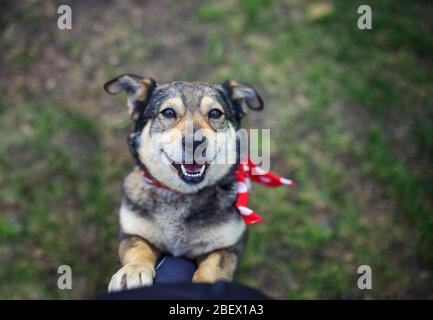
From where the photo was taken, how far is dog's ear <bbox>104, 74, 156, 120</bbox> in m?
3.27

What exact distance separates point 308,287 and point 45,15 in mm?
4512

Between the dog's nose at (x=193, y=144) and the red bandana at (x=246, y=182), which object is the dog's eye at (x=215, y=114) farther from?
the red bandana at (x=246, y=182)

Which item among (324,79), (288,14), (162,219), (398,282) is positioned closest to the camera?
(162,219)

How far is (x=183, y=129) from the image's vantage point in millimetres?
2977

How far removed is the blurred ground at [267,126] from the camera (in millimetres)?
4484

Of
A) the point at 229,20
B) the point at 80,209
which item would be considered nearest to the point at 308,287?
the point at 80,209

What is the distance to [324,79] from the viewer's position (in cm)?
565

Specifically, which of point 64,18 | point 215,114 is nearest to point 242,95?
point 215,114

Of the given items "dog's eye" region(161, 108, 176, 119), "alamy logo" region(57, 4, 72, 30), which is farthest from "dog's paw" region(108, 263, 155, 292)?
"alamy logo" region(57, 4, 72, 30)

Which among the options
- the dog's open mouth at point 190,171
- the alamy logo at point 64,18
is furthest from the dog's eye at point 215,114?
the alamy logo at point 64,18

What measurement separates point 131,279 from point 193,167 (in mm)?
893

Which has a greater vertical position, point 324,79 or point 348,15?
point 348,15

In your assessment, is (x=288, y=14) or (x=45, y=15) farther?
(x=288, y=14)
